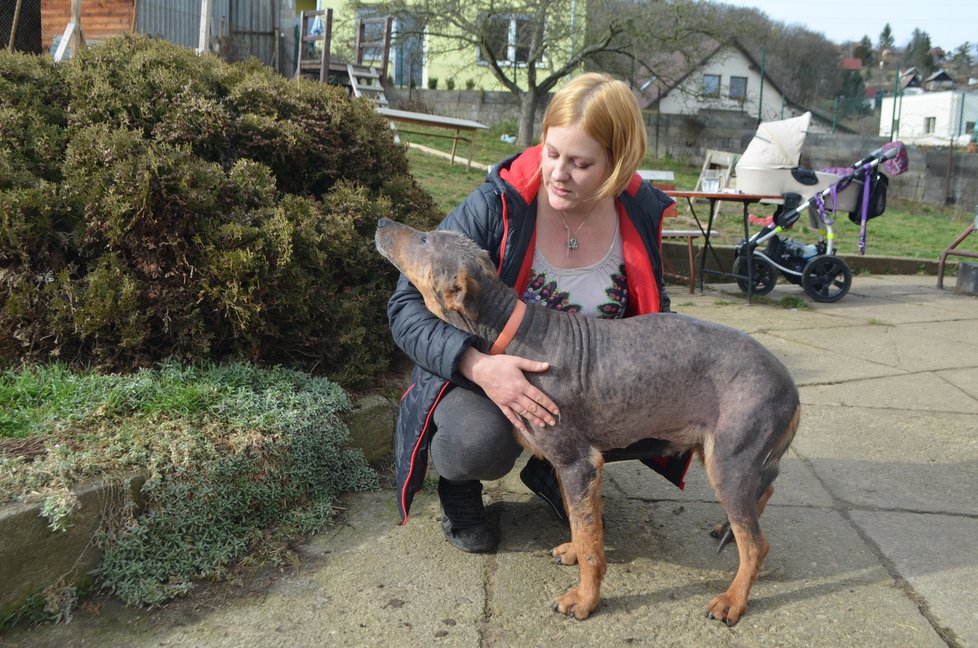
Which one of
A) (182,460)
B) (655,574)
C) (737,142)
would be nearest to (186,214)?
(182,460)

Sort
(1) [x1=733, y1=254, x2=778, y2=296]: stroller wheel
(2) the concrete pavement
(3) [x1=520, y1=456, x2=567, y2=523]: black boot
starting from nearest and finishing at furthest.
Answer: (2) the concrete pavement < (3) [x1=520, y1=456, x2=567, y2=523]: black boot < (1) [x1=733, y1=254, x2=778, y2=296]: stroller wheel

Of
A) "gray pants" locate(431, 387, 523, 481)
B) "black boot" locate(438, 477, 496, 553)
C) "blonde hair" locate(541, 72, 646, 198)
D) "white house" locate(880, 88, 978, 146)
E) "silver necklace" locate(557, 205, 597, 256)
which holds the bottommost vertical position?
"black boot" locate(438, 477, 496, 553)

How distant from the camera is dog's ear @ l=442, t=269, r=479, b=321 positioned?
2.74m

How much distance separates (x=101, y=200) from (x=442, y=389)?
1.85 meters

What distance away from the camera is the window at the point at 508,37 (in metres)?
25.3

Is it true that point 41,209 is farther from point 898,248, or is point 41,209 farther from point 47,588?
point 898,248

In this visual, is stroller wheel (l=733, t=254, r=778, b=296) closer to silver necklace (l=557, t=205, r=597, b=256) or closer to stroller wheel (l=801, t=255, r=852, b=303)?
stroller wheel (l=801, t=255, r=852, b=303)

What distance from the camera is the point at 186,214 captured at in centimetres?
360

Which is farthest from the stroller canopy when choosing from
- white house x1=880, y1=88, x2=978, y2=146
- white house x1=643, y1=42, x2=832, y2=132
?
white house x1=880, y1=88, x2=978, y2=146

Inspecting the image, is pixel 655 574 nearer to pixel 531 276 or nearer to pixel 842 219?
pixel 531 276

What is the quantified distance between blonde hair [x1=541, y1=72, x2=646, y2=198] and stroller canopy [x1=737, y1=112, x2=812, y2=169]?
6.56 metres

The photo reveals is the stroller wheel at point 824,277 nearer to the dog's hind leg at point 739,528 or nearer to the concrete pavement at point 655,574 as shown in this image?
the concrete pavement at point 655,574

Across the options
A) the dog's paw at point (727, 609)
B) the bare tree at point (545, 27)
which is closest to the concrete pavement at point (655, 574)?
the dog's paw at point (727, 609)

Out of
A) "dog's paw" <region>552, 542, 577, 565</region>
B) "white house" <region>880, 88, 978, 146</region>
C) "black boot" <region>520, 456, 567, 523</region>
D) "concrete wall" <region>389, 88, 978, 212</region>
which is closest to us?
"dog's paw" <region>552, 542, 577, 565</region>
